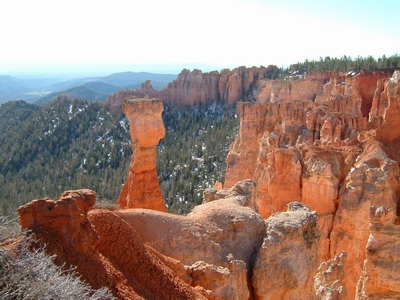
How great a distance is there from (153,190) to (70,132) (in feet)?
144

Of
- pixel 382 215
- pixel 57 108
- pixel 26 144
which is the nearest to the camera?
pixel 382 215

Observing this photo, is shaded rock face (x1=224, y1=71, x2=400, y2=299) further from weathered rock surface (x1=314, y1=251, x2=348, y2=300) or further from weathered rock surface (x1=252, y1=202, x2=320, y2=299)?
weathered rock surface (x1=252, y1=202, x2=320, y2=299)

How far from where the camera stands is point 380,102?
25922 mm

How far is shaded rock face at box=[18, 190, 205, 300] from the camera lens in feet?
15.4

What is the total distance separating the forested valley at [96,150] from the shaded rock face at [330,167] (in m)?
9.13

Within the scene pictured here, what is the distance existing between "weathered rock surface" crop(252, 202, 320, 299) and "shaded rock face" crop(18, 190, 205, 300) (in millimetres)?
2368

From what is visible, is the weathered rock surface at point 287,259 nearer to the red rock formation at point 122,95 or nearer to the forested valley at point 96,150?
the forested valley at point 96,150

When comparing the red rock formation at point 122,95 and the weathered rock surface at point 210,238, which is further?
the red rock formation at point 122,95

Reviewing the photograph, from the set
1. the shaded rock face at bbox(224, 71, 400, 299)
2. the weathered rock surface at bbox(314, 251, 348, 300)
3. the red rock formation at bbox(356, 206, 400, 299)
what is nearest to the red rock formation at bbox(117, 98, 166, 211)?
the weathered rock surface at bbox(314, 251, 348, 300)

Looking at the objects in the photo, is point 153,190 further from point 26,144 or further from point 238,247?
point 26,144

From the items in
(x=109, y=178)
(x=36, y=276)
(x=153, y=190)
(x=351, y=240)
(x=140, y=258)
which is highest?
(x=36, y=276)

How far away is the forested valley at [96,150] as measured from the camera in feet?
122

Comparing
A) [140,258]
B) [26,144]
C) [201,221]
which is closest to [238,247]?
[201,221]

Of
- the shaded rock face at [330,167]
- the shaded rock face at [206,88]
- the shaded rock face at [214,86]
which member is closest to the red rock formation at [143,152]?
the shaded rock face at [330,167]
